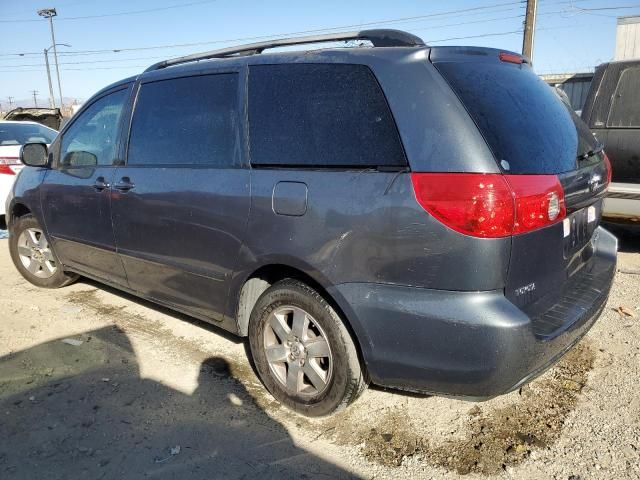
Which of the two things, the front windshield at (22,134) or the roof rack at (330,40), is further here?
the front windshield at (22,134)

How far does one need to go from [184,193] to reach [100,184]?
3.27ft

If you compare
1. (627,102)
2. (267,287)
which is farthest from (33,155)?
(627,102)

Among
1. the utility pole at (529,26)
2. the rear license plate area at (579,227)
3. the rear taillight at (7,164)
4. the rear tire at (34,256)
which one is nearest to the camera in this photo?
the rear license plate area at (579,227)

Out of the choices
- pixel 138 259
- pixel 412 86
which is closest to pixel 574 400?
pixel 412 86

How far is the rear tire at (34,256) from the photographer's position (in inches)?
180

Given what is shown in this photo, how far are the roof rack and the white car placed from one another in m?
3.30

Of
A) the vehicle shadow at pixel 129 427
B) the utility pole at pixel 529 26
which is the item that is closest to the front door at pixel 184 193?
the vehicle shadow at pixel 129 427

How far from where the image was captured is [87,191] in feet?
12.2

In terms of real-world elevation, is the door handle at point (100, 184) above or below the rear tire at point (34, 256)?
above

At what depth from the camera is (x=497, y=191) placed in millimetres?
1943

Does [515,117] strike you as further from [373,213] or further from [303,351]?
[303,351]

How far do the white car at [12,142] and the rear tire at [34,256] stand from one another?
131 cm

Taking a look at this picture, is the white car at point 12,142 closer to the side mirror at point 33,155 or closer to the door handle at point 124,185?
the side mirror at point 33,155

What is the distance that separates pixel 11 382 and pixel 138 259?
1051 millimetres
